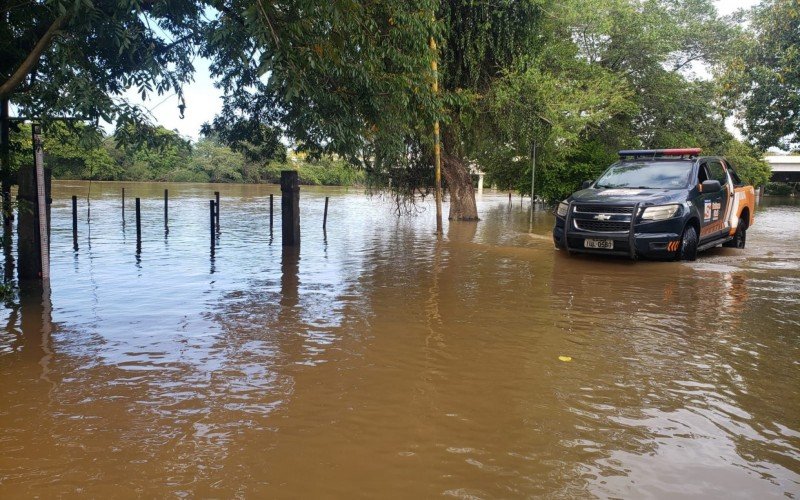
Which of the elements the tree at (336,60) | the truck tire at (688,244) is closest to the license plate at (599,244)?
the truck tire at (688,244)

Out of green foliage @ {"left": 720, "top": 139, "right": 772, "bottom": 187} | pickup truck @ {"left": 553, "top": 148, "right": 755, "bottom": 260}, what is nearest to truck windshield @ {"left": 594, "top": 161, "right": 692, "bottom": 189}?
pickup truck @ {"left": 553, "top": 148, "right": 755, "bottom": 260}

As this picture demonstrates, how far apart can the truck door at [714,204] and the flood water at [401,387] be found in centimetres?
199

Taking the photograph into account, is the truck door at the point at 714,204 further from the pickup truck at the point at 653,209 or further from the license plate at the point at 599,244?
the license plate at the point at 599,244

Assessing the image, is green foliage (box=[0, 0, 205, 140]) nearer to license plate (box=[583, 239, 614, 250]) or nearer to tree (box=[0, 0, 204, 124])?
tree (box=[0, 0, 204, 124])

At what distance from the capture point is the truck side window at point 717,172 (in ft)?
41.1

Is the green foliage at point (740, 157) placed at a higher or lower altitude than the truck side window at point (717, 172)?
higher

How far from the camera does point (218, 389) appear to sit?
4754 mm

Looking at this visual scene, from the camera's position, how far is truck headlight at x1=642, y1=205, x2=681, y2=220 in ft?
36.0

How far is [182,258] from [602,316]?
863 cm

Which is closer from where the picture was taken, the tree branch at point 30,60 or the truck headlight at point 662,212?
the tree branch at point 30,60

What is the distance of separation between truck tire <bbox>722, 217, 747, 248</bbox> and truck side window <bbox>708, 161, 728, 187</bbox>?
1.63 meters

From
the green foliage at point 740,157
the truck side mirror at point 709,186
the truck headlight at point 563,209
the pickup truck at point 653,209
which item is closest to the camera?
the pickup truck at point 653,209

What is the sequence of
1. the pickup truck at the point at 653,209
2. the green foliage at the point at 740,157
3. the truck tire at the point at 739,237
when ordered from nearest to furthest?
1. the pickup truck at the point at 653,209
2. the truck tire at the point at 739,237
3. the green foliage at the point at 740,157

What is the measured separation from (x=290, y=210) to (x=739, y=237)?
1064 cm
